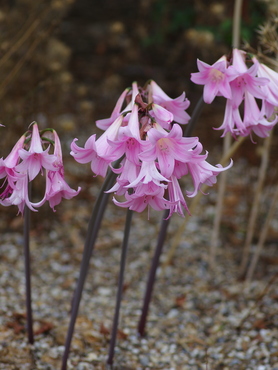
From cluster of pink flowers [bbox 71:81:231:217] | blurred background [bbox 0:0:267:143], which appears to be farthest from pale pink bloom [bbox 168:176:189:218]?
blurred background [bbox 0:0:267:143]

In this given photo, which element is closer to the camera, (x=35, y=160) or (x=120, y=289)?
(x=35, y=160)

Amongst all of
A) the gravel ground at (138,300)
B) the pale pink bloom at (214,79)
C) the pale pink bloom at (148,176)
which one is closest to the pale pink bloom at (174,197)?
the pale pink bloom at (148,176)

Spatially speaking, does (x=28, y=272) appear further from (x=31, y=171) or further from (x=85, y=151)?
(x=85, y=151)

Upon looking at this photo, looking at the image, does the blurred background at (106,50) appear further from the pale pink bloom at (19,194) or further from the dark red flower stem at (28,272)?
the pale pink bloom at (19,194)

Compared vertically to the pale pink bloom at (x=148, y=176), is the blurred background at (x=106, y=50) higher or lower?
higher

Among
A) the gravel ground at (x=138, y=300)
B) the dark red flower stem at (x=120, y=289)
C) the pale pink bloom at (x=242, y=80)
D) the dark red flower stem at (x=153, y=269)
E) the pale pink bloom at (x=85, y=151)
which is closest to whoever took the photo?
the pale pink bloom at (x=85, y=151)

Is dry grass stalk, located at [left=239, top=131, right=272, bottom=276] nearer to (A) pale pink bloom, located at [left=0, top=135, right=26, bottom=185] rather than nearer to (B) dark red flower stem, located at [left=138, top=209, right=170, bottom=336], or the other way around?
(B) dark red flower stem, located at [left=138, top=209, right=170, bottom=336]

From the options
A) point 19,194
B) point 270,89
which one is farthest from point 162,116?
point 19,194

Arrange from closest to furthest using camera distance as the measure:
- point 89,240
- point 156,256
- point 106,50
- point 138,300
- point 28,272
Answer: point 89,240 < point 28,272 < point 156,256 < point 138,300 < point 106,50
